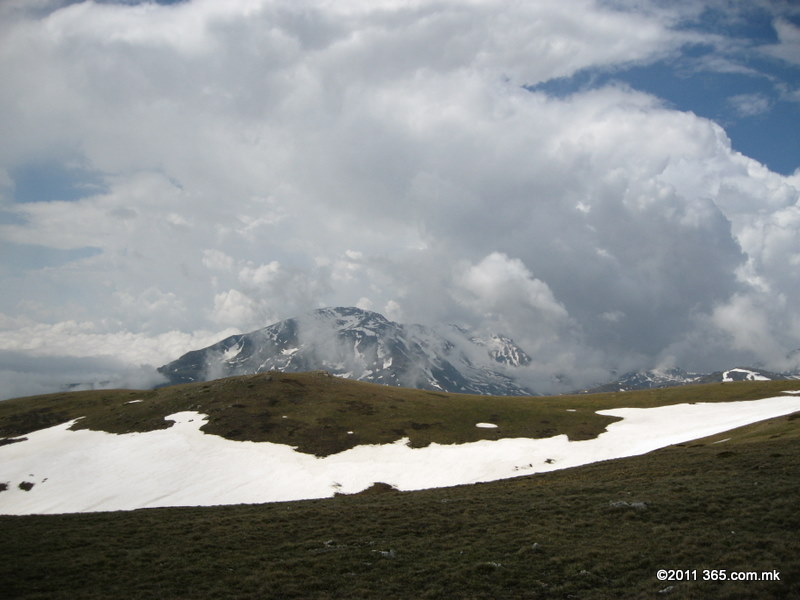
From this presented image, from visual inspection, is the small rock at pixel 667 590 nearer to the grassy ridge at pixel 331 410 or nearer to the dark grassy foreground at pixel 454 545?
the dark grassy foreground at pixel 454 545

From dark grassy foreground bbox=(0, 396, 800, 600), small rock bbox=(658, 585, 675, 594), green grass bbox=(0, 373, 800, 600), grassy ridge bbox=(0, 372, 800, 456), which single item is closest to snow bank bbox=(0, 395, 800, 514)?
grassy ridge bbox=(0, 372, 800, 456)

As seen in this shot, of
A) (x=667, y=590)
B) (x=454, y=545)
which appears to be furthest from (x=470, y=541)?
(x=667, y=590)

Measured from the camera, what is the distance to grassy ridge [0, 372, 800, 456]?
84312mm

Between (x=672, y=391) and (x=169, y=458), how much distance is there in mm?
107282

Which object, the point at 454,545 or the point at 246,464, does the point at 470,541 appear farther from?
the point at 246,464

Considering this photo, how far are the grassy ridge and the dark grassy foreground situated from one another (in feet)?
143

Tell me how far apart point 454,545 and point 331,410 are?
230 ft

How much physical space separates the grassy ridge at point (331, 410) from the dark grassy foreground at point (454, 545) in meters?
43.7

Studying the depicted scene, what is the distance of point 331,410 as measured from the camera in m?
94.7

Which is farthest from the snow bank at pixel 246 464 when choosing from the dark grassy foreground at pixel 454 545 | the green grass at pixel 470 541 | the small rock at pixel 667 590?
the small rock at pixel 667 590

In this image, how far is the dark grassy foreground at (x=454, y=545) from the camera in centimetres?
2156

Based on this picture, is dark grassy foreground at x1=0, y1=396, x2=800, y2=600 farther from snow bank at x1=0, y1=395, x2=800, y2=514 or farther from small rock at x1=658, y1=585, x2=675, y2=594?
snow bank at x1=0, y1=395, x2=800, y2=514

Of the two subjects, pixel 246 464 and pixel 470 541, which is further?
pixel 246 464

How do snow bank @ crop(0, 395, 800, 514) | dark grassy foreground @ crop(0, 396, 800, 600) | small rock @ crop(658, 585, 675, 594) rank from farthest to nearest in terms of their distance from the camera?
snow bank @ crop(0, 395, 800, 514), dark grassy foreground @ crop(0, 396, 800, 600), small rock @ crop(658, 585, 675, 594)
